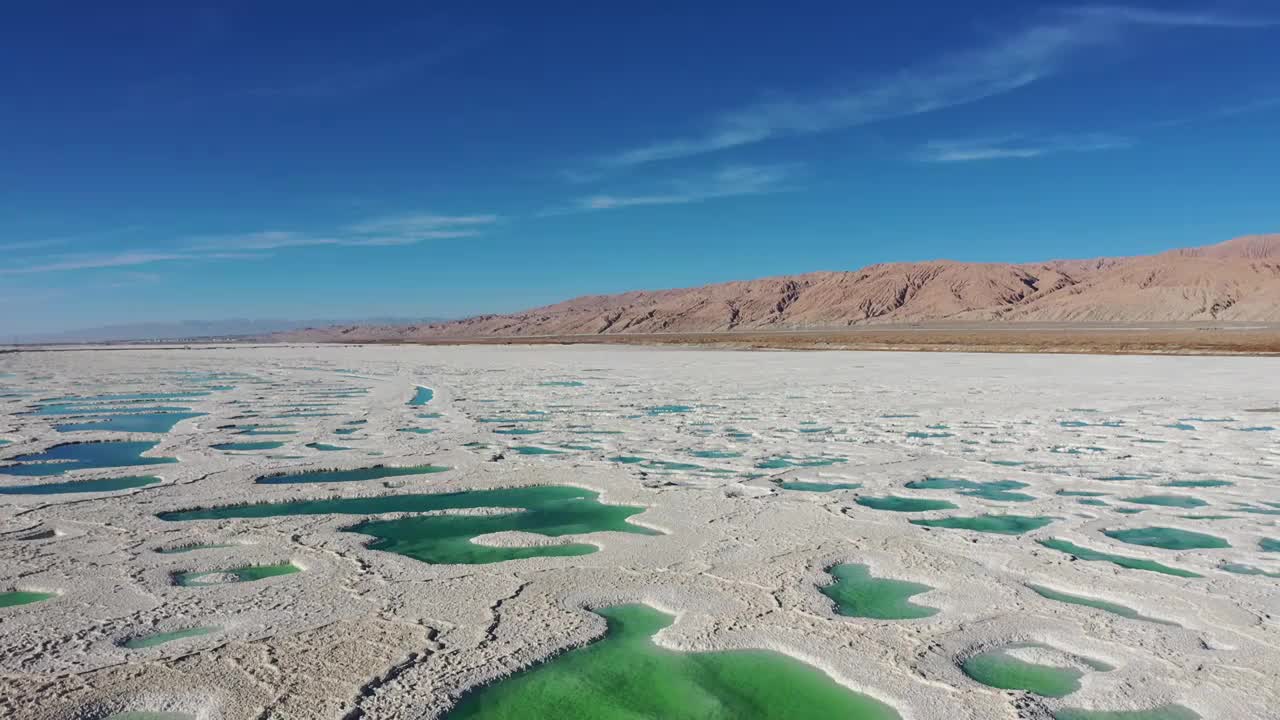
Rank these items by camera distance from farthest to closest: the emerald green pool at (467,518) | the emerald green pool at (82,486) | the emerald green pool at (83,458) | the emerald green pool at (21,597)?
the emerald green pool at (83,458), the emerald green pool at (82,486), the emerald green pool at (467,518), the emerald green pool at (21,597)

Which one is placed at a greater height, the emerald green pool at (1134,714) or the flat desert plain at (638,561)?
the flat desert plain at (638,561)

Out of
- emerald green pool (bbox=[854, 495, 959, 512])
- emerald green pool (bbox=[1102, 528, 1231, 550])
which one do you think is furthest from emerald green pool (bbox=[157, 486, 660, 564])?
emerald green pool (bbox=[1102, 528, 1231, 550])

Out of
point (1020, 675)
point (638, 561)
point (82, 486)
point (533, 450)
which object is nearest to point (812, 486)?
point (638, 561)

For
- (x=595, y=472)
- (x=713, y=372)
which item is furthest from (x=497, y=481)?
(x=713, y=372)

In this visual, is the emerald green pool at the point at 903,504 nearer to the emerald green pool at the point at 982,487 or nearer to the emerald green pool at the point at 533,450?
the emerald green pool at the point at 982,487

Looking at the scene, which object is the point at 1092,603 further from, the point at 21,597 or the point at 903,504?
the point at 21,597

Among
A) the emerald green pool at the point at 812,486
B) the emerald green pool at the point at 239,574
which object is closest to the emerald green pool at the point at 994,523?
the emerald green pool at the point at 812,486
